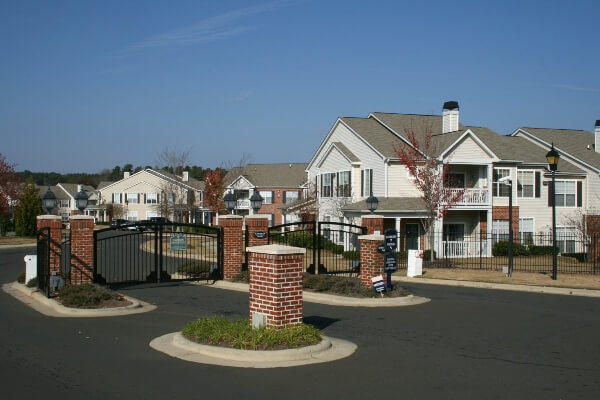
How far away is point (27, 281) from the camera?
18891mm

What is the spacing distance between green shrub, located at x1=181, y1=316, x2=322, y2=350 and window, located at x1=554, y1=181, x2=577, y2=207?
33.1 meters

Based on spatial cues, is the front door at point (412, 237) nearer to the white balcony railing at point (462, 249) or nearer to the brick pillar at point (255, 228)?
the white balcony railing at point (462, 249)

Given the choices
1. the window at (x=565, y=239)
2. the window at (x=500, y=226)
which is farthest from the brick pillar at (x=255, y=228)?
the window at (x=565, y=239)

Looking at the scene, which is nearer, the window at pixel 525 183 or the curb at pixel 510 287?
the curb at pixel 510 287

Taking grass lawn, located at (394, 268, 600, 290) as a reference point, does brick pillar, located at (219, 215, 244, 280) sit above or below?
above

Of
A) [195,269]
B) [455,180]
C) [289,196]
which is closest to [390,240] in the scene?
[195,269]

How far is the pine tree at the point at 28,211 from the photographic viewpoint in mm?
54703

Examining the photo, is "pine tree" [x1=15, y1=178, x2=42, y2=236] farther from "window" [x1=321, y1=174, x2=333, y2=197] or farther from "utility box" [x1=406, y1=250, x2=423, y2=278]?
"utility box" [x1=406, y1=250, x2=423, y2=278]

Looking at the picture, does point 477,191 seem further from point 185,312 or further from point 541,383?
point 541,383

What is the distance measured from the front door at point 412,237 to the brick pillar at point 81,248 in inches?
822

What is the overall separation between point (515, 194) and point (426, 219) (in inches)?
293

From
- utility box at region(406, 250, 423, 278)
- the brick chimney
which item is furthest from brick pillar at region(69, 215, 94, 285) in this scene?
the brick chimney

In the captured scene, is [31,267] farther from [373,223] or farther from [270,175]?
[270,175]

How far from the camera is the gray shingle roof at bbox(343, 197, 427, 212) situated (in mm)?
32656
